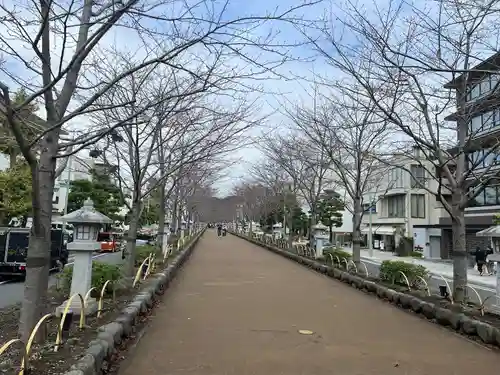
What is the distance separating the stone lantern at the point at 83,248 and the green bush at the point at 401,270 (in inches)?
303

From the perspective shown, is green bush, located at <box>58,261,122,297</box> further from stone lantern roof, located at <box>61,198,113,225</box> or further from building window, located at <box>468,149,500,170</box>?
building window, located at <box>468,149,500,170</box>

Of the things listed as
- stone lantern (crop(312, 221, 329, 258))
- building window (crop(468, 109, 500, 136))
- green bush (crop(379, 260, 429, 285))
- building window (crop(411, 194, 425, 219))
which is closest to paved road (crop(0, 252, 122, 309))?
green bush (crop(379, 260, 429, 285))

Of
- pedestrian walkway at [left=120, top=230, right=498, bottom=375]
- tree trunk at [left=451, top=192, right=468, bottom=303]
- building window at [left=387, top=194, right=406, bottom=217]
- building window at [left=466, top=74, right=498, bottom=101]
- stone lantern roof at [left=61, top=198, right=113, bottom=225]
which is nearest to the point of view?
pedestrian walkway at [left=120, top=230, right=498, bottom=375]

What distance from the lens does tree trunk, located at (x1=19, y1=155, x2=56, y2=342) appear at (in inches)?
225

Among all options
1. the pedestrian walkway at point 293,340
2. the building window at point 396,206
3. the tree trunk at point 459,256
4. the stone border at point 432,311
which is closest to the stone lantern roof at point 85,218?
the pedestrian walkway at point 293,340

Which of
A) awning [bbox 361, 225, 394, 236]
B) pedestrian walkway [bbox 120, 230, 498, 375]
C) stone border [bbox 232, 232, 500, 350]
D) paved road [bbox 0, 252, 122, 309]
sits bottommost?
paved road [bbox 0, 252, 122, 309]

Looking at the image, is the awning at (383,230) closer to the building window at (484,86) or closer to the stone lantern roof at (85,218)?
the building window at (484,86)

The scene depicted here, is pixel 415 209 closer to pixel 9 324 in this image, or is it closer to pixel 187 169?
pixel 187 169

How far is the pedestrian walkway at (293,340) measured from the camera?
6.09 meters

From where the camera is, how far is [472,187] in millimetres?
10758

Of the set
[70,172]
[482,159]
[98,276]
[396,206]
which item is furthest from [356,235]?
[396,206]

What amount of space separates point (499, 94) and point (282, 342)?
6076mm

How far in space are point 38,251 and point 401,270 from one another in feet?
31.4

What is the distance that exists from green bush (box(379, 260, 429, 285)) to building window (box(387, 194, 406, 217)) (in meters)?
36.8
